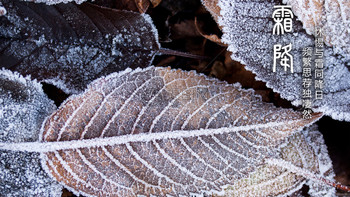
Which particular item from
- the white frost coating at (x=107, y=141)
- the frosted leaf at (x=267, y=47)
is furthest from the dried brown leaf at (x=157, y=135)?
the frosted leaf at (x=267, y=47)

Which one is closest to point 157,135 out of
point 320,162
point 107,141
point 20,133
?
point 107,141

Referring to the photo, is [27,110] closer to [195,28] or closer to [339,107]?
[195,28]

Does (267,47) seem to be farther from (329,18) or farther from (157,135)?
(157,135)

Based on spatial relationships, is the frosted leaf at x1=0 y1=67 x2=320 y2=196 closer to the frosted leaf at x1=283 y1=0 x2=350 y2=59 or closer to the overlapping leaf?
the overlapping leaf

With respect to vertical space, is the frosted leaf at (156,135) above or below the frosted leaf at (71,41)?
below

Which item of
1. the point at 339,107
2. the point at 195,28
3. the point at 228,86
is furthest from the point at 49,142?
the point at 339,107

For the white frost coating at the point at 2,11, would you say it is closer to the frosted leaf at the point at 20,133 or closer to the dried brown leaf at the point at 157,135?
the frosted leaf at the point at 20,133

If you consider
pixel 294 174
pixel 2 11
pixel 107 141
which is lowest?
pixel 294 174

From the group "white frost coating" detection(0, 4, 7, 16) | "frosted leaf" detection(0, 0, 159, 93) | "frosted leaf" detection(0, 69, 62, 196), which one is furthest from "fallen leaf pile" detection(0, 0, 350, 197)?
"white frost coating" detection(0, 4, 7, 16)
